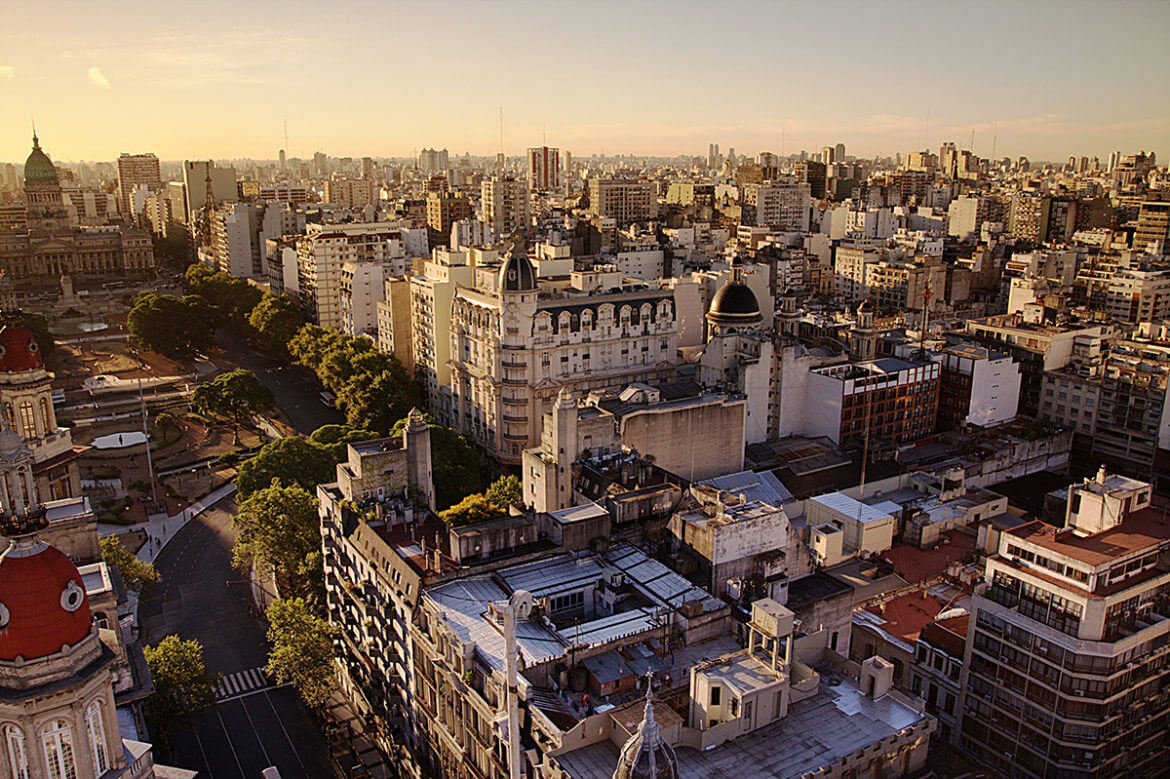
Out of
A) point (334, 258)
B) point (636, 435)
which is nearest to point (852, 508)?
point (636, 435)

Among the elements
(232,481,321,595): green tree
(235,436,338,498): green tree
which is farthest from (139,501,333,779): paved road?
(235,436,338,498): green tree

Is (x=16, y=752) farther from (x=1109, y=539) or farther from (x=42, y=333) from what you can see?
(x=42, y=333)

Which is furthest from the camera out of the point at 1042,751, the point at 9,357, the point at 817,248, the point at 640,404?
the point at 817,248

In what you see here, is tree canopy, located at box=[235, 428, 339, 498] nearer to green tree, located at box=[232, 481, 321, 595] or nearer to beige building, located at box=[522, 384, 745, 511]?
green tree, located at box=[232, 481, 321, 595]

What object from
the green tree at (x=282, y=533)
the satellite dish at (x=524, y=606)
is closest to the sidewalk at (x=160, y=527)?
the green tree at (x=282, y=533)

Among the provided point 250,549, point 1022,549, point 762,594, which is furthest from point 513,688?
point 250,549

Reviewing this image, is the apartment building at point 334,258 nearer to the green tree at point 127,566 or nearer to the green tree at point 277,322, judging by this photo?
the green tree at point 277,322

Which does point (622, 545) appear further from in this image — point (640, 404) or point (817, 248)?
point (817, 248)
